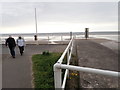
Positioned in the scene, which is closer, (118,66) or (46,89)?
(46,89)

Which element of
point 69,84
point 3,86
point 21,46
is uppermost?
point 21,46

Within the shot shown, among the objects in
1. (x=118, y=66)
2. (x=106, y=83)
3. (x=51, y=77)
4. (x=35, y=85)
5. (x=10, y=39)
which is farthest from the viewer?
(x=10, y=39)

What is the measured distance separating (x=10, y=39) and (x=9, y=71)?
375 cm

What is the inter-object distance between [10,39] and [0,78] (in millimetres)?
4361

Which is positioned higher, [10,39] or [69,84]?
[10,39]

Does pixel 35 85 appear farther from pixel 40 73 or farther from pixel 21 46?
pixel 21 46

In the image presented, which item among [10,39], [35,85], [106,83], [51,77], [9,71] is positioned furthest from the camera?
[10,39]

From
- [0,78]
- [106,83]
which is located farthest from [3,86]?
[106,83]

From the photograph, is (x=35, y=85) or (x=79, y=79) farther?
(x=35, y=85)

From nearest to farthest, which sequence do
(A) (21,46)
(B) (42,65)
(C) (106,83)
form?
(C) (106,83)
(B) (42,65)
(A) (21,46)

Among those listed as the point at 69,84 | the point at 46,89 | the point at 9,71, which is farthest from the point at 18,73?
the point at 69,84

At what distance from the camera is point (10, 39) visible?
867 centimetres

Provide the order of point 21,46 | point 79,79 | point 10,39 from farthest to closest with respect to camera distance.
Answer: point 21,46 < point 10,39 < point 79,79

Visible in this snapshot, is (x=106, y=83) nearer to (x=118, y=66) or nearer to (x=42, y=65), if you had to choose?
(x=118, y=66)
